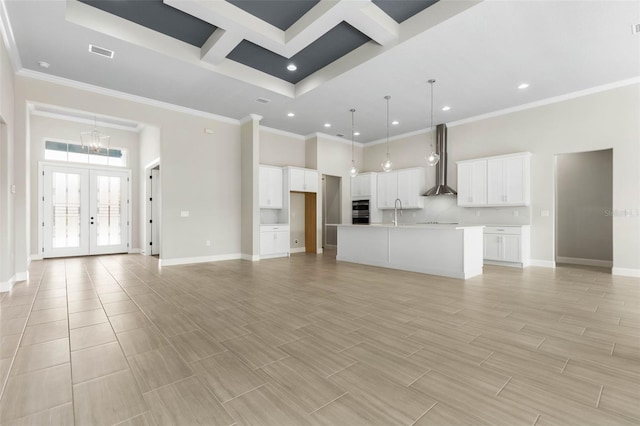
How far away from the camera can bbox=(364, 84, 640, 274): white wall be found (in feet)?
17.3

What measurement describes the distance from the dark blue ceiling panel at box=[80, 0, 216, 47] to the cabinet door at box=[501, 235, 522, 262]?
22.0 feet

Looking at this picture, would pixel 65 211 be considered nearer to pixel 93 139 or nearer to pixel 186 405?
pixel 93 139

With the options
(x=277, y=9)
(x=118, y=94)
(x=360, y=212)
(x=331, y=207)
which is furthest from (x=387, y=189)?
(x=118, y=94)

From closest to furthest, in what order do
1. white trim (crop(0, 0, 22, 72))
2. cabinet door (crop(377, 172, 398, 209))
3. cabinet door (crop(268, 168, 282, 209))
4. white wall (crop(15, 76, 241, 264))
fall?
white trim (crop(0, 0, 22, 72)) → white wall (crop(15, 76, 241, 264)) → cabinet door (crop(268, 168, 282, 209)) → cabinet door (crop(377, 172, 398, 209))

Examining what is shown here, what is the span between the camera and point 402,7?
12.5 feet

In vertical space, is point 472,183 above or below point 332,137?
below

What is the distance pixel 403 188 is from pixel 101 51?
7.16 metres

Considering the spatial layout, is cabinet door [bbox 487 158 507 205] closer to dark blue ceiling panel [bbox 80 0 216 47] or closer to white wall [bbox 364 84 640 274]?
white wall [bbox 364 84 640 274]

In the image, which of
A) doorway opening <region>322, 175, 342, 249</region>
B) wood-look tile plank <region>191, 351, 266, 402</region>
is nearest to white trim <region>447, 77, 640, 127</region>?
doorway opening <region>322, 175, 342, 249</region>

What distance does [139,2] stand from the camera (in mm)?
3740

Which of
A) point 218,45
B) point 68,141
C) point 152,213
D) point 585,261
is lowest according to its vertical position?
point 585,261

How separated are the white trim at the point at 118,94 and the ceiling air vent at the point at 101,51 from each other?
55.9 inches

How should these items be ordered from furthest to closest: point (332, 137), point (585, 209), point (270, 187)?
point (332, 137) < point (270, 187) < point (585, 209)

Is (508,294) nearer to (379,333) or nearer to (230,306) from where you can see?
(379,333)
